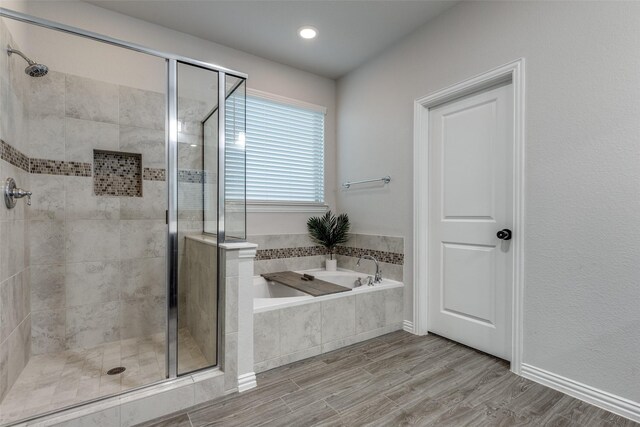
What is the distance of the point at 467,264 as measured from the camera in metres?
2.42

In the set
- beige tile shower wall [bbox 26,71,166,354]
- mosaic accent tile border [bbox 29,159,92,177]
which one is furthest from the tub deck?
mosaic accent tile border [bbox 29,159,92,177]

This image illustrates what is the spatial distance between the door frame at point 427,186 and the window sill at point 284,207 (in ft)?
4.04

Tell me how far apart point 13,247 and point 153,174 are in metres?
1.03

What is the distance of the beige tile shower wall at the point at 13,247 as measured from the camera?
170 centimetres

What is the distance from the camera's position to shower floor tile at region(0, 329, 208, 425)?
163 centimetres

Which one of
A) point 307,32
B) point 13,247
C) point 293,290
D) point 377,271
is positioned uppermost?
point 307,32

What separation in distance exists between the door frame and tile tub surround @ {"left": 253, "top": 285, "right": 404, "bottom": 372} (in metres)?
0.24

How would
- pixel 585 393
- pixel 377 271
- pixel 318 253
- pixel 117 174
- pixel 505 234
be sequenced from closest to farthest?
pixel 585 393
pixel 505 234
pixel 117 174
pixel 377 271
pixel 318 253

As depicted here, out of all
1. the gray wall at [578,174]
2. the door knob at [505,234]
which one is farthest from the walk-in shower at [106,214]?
the gray wall at [578,174]

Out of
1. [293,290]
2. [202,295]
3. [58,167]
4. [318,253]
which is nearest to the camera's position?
[202,295]

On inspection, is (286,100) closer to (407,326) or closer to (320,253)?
(320,253)

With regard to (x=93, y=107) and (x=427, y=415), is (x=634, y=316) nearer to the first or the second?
(x=427, y=415)

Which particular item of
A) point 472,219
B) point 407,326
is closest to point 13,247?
point 407,326

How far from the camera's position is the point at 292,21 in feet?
8.64
